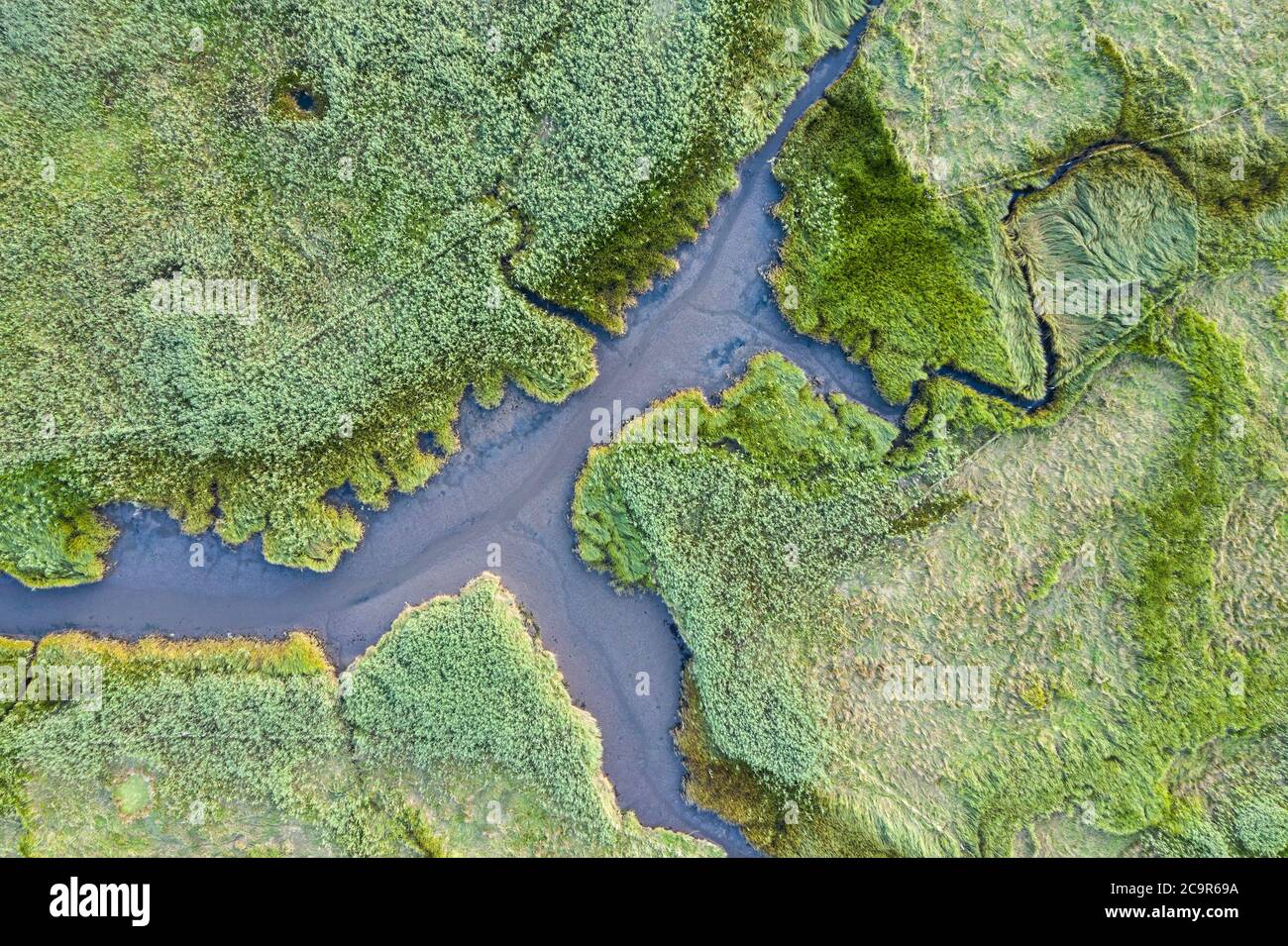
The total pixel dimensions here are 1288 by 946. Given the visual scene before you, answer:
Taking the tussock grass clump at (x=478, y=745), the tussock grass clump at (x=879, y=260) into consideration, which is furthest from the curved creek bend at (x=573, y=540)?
the tussock grass clump at (x=478, y=745)

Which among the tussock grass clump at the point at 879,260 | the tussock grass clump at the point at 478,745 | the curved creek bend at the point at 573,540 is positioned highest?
the tussock grass clump at the point at 879,260

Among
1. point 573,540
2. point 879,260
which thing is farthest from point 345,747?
point 879,260

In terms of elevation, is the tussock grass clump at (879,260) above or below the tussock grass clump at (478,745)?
above

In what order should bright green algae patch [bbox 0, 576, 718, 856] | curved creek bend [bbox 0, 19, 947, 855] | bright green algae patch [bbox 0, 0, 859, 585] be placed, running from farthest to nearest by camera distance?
curved creek bend [bbox 0, 19, 947, 855] → bright green algae patch [bbox 0, 576, 718, 856] → bright green algae patch [bbox 0, 0, 859, 585]

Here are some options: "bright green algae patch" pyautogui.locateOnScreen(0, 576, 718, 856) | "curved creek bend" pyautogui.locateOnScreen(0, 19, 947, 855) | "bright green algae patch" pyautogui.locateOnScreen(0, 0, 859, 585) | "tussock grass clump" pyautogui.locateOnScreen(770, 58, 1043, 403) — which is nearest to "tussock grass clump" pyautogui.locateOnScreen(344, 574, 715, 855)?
"bright green algae patch" pyautogui.locateOnScreen(0, 576, 718, 856)

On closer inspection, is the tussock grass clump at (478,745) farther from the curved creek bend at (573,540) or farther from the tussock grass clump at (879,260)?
the tussock grass clump at (879,260)

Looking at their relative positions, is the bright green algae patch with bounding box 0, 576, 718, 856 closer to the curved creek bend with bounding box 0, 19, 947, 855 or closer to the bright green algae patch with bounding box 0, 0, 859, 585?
the curved creek bend with bounding box 0, 19, 947, 855
